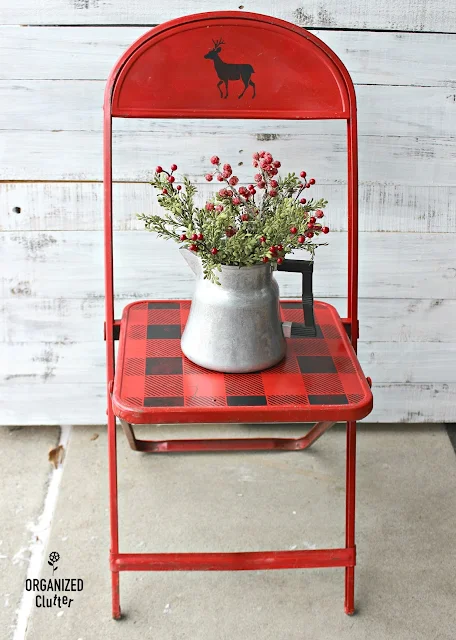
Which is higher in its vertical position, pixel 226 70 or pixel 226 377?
pixel 226 70

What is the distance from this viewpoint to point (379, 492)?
2.04m

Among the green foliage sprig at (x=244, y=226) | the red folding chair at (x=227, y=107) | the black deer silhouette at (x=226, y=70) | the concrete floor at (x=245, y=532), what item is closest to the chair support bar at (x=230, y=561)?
the red folding chair at (x=227, y=107)

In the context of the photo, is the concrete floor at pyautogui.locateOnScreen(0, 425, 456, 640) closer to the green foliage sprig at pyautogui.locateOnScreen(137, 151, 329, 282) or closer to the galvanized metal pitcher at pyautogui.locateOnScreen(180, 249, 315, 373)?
the galvanized metal pitcher at pyautogui.locateOnScreen(180, 249, 315, 373)

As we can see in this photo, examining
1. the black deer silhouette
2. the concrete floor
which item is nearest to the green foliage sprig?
the black deer silhouette

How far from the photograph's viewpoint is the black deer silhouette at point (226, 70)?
159cm

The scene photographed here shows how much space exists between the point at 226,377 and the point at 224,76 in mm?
606

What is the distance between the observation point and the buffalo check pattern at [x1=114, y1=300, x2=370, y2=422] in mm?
1362

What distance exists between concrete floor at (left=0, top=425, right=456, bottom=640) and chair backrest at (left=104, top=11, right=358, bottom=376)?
1.76ft

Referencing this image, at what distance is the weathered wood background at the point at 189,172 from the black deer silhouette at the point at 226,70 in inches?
12.5

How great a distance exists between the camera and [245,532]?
1.89 m

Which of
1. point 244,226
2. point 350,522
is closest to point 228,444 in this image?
point 350,522

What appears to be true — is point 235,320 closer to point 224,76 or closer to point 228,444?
point 224,76

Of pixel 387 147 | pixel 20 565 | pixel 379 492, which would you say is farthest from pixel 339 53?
pixel 20 565

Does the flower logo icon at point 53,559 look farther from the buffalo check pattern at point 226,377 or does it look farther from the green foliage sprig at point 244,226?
the green foliage sprig at point 244,226
